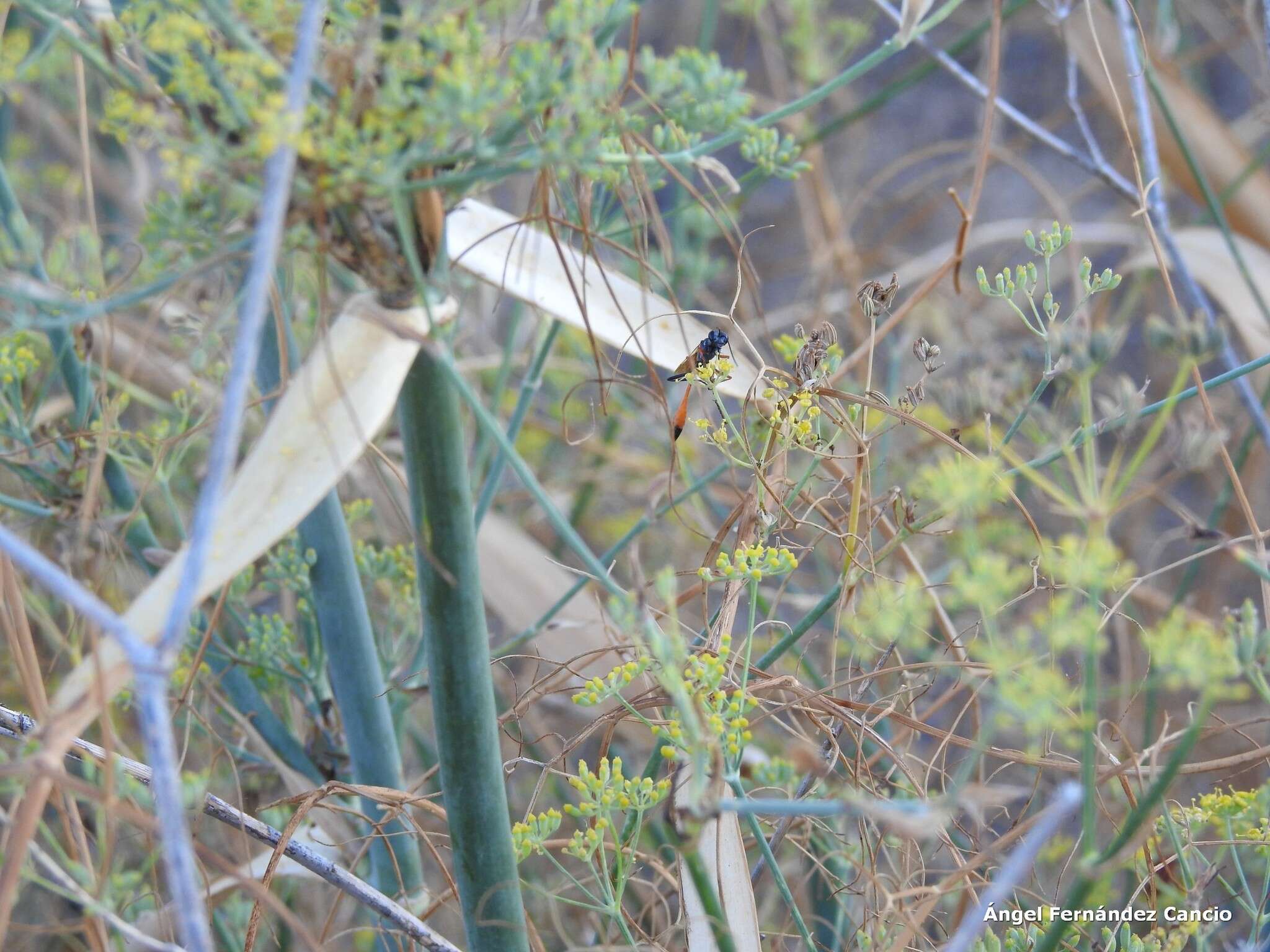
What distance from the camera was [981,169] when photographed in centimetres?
59

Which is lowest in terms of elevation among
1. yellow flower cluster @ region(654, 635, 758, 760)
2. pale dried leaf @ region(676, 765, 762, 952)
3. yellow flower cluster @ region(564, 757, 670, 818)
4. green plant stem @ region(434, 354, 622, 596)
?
pale dried leaf @ region(676, 765, 762, 952)

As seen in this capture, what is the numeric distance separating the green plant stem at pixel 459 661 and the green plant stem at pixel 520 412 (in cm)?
21

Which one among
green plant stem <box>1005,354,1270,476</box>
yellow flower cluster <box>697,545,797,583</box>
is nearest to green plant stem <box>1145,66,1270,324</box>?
green plant stem <box>1005,354,1270,476</box>

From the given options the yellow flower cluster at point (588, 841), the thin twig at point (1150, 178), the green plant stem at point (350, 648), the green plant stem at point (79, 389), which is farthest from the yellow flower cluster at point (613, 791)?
the thin twig at point (1150, 178)

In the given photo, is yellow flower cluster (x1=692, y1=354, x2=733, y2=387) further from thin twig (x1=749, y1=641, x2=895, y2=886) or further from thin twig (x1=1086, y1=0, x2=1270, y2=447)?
thin twig (x1=1086, y1=0, x2=1270, y2=447)

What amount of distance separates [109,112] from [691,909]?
0.46 meters

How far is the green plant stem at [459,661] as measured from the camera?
1.31 ft

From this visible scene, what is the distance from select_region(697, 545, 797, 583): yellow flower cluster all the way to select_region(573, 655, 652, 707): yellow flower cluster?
5cm

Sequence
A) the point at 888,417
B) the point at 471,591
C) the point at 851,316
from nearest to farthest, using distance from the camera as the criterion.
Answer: the point at 471,591 < the point at 888,417 < the point at 851,316

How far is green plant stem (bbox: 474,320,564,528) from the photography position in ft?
2.21

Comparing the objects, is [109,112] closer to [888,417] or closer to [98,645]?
[98,645]

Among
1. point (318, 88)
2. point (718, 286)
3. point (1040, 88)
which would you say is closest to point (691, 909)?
point (318, 88)

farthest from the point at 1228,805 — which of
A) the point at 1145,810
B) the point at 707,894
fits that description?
the point at 707,894

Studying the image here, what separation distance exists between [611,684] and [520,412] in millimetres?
304
